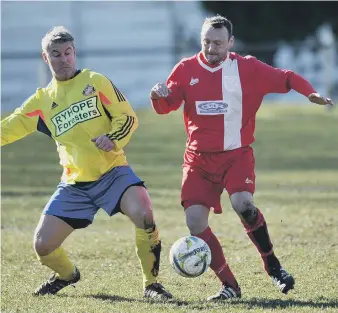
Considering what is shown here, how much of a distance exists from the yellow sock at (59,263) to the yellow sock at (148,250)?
2.04 ft

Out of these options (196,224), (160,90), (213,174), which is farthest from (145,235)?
(160,90)

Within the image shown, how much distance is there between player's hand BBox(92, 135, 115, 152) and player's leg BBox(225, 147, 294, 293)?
91cm

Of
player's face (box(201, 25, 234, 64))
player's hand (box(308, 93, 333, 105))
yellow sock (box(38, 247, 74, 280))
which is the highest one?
player's face (box(201, 25, 234, 64))

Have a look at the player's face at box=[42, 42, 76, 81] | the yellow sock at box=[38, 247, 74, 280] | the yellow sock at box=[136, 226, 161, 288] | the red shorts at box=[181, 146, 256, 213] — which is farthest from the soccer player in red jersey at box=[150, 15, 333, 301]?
the yellow sock at box=[38, 247, 74, 280]

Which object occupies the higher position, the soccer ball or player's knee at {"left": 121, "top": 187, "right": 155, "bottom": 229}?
player's knee at {"left": 121, "top": 187, "right": 155, "bottom": 229}

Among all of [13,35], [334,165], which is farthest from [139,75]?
[334,165]

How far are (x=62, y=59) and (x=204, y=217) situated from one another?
59.7 inches

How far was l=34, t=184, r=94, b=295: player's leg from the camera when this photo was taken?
698cm

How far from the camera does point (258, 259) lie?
829 centimetres

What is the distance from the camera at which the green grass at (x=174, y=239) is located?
6.75 m

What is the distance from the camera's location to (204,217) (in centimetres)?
696

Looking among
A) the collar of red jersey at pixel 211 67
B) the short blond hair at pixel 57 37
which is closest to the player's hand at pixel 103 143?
the short blond hair at pixel 57 37

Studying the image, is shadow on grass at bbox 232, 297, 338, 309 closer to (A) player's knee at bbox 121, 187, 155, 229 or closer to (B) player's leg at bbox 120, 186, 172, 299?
(B) player's leg at bbox 120, 186, 172, 299

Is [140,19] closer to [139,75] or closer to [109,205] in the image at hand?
[139,75]
